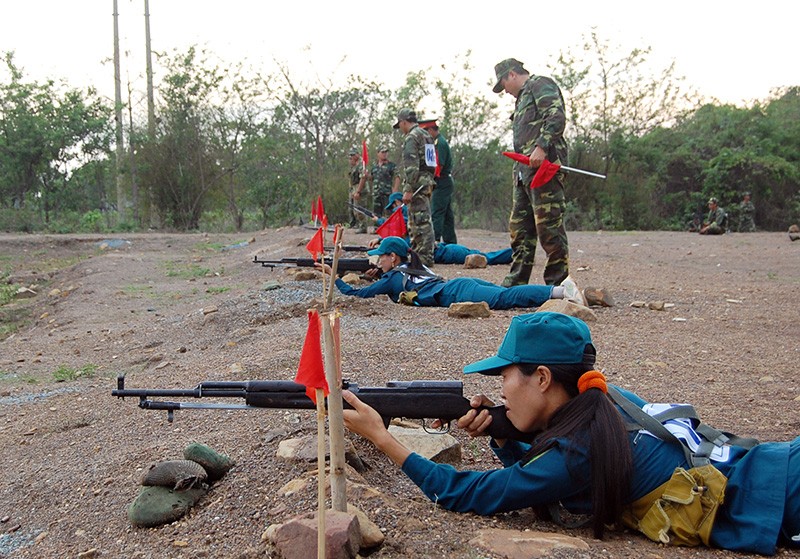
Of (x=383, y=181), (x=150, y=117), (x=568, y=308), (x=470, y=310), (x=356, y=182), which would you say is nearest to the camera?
(x=568, y=308)

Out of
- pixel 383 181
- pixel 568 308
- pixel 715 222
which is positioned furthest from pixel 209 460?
pixel 715 222

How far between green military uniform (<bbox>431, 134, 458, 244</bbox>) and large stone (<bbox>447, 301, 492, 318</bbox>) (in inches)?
177

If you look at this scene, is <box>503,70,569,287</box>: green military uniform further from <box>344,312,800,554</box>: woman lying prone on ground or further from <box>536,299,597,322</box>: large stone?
<box>344,312,800,554</box>: woman lying prone on ground

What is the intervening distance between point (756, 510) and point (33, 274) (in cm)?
1358

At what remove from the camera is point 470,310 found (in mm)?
6406

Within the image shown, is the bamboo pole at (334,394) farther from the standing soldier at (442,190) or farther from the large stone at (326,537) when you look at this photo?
the standing soldier at (442,190)

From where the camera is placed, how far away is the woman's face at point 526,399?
8.16 feet

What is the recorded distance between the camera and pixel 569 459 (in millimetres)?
2324

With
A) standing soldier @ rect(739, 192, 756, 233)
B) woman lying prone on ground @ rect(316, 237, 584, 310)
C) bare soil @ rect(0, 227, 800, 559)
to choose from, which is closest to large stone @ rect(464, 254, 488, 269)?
bare soil @ rect(0, 227, 800, 559)

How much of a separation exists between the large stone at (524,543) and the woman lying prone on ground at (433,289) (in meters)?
4.20

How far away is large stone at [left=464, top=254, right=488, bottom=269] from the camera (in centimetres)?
1028

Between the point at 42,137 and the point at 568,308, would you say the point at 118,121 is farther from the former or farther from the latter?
the point at 568,308

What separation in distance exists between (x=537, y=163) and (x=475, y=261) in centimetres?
392

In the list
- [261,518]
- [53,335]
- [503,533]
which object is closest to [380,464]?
[261,518]
